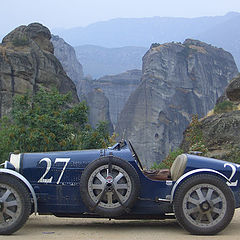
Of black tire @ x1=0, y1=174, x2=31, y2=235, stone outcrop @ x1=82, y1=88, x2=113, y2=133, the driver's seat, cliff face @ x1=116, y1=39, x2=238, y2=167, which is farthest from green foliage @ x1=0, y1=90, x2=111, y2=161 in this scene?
stone outcrop @ x1=82, y1=88, x2=113, y2=133

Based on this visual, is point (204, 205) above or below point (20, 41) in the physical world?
below

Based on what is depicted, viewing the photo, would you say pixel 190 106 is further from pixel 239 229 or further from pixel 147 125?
pixel 239 229

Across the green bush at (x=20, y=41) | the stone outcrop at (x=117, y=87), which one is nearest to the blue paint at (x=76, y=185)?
the green bush at (x=20, y=41)

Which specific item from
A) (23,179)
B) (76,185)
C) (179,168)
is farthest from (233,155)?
(23,179)

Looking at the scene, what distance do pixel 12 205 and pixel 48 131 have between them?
43.5ft

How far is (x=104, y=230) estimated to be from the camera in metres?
6.50

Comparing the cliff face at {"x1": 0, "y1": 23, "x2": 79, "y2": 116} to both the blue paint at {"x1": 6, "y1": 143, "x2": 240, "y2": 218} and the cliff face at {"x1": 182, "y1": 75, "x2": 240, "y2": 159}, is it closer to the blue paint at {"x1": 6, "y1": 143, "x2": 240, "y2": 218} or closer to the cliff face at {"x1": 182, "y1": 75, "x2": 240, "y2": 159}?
the cliff face at {"x1": 182, "y1": 75, "x2": 240, "y2": 159}

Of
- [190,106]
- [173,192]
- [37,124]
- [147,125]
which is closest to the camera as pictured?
[173,192]

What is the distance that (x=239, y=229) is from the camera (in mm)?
6621

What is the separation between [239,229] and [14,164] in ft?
10.2

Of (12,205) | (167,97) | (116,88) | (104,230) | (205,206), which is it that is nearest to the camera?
(205,206)

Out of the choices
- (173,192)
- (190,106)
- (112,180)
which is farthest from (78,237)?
(190,106)

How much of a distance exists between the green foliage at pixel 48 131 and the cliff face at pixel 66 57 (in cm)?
11347

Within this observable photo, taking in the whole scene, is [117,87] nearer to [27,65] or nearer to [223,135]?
[27,65]
